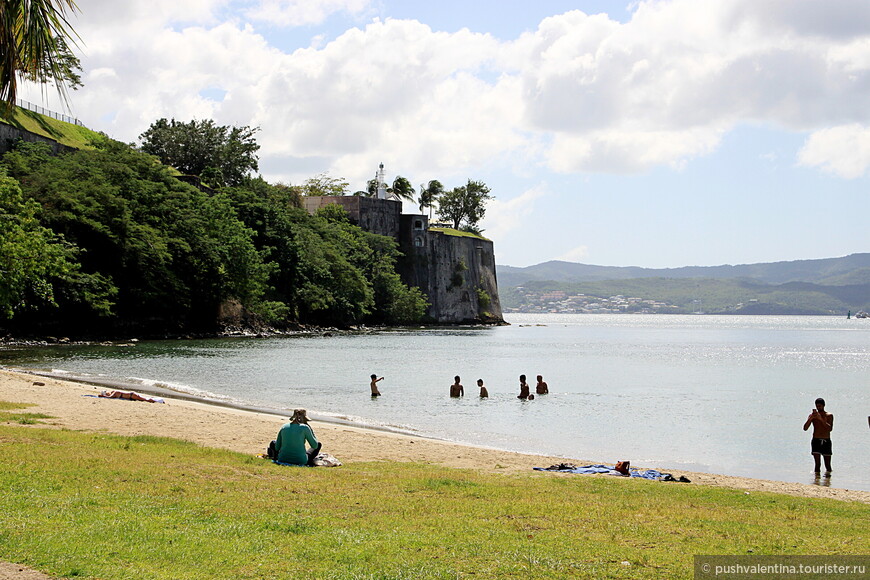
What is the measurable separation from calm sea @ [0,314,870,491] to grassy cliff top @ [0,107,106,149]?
67.9ft

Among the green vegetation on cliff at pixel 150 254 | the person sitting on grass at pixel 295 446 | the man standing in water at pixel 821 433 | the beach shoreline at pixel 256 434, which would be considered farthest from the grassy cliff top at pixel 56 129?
the man standing in water at pixel 821 433

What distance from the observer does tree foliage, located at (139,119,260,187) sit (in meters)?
98.7

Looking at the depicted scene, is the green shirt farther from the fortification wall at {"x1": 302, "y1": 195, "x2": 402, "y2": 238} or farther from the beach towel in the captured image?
the fortification wall at {"x1": 302, "y1": 195, "x2": 402, "y2": 238}

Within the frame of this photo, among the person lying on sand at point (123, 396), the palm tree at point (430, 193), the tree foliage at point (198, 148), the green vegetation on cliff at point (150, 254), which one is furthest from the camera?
the palm tree at point (430, 193)

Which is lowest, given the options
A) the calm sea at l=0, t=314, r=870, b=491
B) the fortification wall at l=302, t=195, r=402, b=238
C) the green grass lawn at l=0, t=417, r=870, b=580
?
the calm sea at l=0, t=314, r=870, b=491

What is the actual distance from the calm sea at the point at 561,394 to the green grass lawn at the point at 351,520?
8.28m

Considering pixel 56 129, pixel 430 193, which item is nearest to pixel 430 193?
pixel 430 193

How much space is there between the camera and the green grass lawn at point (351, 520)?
7156 mm

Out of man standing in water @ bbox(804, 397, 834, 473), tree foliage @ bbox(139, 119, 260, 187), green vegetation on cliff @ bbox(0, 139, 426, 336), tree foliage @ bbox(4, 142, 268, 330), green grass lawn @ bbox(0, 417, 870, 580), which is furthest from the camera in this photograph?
tree foliage @ bbox(139, 119, 260, 187)

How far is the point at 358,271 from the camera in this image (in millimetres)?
93250

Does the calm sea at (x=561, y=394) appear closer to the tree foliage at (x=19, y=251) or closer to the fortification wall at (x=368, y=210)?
the tree foliage at (x=19, y=251)

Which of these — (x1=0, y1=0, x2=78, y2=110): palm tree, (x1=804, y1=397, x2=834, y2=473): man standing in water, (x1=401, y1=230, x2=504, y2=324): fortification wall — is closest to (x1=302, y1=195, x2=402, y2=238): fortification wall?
(x1=401, y1=230, x2=504, y2=324): fortification wall

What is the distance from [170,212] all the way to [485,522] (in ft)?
195

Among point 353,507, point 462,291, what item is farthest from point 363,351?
point 462,291
